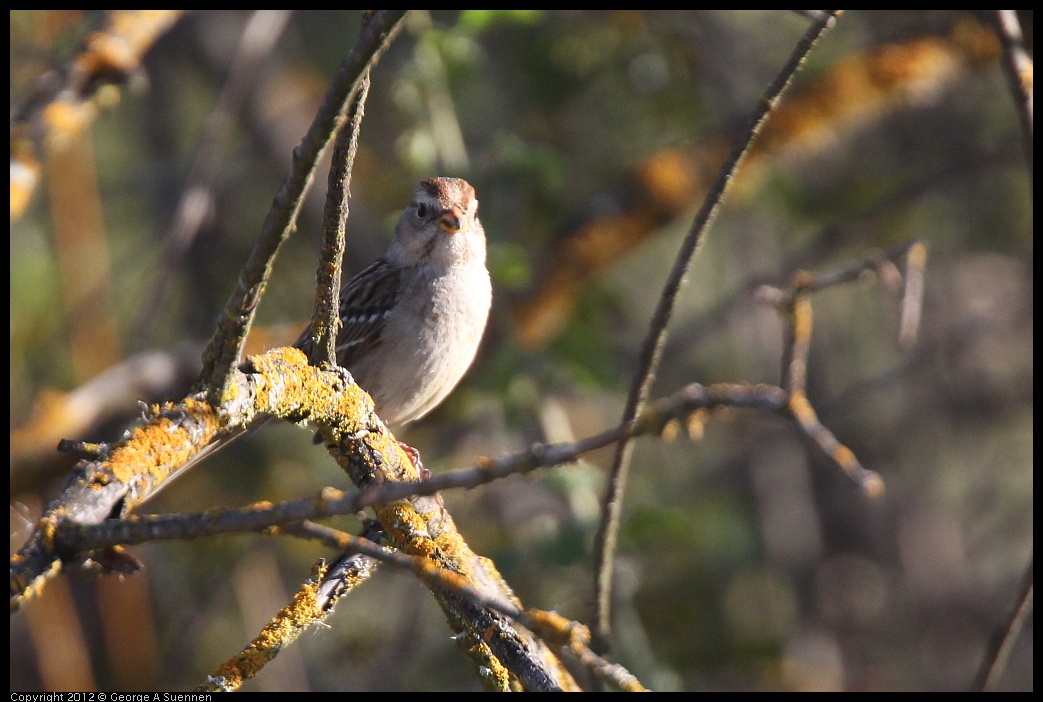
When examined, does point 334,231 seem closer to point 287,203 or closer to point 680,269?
point 287,203

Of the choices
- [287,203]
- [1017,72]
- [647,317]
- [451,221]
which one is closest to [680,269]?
[287,203]

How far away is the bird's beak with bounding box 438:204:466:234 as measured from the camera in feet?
13.4

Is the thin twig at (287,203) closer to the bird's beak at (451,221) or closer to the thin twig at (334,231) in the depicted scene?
the thin twig at (334,231)

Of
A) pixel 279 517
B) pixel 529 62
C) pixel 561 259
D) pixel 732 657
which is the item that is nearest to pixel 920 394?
pixel 732 657

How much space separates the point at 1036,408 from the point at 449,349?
2709 mm

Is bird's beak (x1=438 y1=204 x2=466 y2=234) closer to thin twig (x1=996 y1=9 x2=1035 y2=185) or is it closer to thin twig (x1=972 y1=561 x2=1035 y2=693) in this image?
thin twig (x1=996 y1=9 x2=1035 y2=185)

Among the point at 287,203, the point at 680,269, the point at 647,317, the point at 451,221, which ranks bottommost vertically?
the point at 680,269

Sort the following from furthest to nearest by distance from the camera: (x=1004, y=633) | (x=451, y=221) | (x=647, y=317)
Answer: (x=647, y=317) → (x=451, y=221) → (x=1004, y=633)

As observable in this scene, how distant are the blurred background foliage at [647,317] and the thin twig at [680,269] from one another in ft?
7.58

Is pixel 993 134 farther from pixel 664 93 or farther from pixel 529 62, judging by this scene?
pixel 529 62

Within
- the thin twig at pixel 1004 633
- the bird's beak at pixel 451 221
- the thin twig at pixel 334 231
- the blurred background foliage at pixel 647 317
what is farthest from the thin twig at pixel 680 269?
the blurred background foliage at pixel 647 317

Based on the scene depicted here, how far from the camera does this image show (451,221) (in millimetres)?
4070

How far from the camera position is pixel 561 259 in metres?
5.24

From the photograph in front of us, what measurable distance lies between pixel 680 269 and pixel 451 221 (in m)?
2.00
